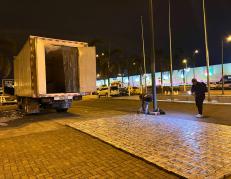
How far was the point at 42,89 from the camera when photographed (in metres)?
12.5

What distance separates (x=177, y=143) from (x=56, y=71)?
10.8 meters

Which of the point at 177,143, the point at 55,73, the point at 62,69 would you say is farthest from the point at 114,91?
the point at 177,143

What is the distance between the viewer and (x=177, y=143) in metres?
6.93

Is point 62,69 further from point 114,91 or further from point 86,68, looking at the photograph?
point 114,91

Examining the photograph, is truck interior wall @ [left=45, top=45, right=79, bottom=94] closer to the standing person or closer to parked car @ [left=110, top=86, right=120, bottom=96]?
the standing person

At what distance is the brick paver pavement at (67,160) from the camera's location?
17.0ft

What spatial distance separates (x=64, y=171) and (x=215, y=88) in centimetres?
4462

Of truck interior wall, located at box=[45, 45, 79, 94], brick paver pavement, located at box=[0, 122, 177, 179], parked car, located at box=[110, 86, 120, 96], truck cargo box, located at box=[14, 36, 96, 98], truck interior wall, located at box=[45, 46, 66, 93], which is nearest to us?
brick paver pavement, located at box=[0, 122, 177, 179]

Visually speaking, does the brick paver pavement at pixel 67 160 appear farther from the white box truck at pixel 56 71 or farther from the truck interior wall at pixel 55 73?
the truck interior wall at pixel 55 73

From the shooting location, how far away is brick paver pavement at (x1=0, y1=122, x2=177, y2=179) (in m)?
5.17

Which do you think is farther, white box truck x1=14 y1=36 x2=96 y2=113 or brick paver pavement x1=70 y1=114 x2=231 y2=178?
white box truck x1=14 y1=36 x2=96 y2=113

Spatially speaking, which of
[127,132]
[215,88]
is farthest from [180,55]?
→ [127,132]

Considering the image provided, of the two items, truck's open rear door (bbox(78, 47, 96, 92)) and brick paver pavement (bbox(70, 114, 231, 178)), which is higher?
truck's open rear door (bbox(78, 47, 96, 92))

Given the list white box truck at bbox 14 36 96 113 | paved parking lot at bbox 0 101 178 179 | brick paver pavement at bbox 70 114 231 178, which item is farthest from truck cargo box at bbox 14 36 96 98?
paved parking lot at bbox 0 101 178 179
